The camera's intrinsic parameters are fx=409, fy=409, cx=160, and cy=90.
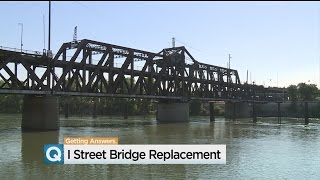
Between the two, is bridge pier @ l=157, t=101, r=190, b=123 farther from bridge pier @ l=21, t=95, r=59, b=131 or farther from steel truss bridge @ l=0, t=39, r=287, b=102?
bridge pier @ l=21, t=95, r=59, b=131

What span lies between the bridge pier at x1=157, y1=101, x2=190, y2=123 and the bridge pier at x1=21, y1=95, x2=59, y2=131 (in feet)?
156

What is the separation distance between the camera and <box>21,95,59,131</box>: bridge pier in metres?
68.4

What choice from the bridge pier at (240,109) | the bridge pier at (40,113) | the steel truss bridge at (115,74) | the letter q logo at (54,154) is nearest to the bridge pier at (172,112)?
the steel truss bridge at (115,74)

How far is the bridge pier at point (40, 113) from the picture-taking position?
6838 centimetres

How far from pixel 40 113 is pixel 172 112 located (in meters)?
52.7

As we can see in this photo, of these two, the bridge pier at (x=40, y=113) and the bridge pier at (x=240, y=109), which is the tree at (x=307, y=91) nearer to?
the bridge pier at (x=240, y=109)

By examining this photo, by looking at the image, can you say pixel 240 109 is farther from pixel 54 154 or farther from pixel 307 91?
pixel 54 154

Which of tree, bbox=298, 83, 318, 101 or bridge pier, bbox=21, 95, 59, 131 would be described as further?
tree, bbox=298, 83, 318, 101

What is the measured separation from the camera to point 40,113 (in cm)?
6919

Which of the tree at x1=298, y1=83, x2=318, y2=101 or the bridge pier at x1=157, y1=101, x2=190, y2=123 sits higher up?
the tree at x1=298, y1=83, x2=318, y2=101

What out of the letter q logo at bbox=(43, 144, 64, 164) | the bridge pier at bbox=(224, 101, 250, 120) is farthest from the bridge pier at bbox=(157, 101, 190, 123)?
the letter q logo at bbox=(43, 144, 64, 164)

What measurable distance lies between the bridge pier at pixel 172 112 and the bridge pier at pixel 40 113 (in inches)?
1876

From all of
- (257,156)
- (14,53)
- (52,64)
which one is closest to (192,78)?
(52,64)

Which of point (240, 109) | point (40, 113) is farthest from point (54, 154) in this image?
point (240, 109)
